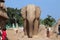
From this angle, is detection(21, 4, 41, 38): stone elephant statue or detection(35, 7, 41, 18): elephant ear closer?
detection(21, 4, 41, 38): stone elephant statue

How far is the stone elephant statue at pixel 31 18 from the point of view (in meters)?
19.6

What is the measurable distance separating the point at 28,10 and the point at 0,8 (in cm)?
799

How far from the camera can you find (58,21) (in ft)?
150

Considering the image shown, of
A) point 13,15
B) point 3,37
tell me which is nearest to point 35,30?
point 3,37

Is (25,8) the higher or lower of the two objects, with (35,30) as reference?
higher

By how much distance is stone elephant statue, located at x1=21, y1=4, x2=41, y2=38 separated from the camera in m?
19.6

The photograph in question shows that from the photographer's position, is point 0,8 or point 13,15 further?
point 13,15

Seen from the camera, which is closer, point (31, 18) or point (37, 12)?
point (31, 18)

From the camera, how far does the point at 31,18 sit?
1958 cm

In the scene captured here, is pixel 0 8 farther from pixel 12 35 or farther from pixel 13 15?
pixel 13 15

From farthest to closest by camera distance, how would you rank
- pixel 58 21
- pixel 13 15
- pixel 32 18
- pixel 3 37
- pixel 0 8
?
pixel 13 15
pixel 58 21
pixel 32 18
pixel 0 8
pixel 3 37

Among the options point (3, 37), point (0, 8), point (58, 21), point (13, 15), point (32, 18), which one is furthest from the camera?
point (13, 15)

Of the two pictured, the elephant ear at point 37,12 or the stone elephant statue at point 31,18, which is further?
the elephant ear at point 37,12

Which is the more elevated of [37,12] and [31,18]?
[37,12]
